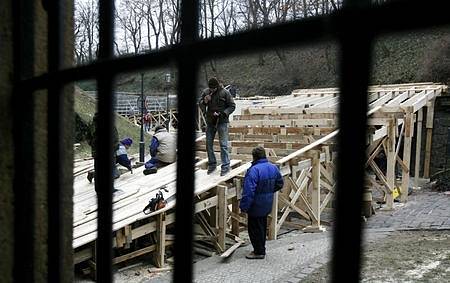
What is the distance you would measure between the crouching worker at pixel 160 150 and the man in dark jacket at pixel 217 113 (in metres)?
1.07

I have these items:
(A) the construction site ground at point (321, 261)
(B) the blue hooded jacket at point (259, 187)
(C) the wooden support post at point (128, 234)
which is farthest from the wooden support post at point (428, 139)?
(C) the wooden support post at point (128, 234)

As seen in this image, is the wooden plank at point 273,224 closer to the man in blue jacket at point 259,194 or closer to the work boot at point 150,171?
the man in blue jacket at point 259,194

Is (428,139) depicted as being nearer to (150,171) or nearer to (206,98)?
(150,171)

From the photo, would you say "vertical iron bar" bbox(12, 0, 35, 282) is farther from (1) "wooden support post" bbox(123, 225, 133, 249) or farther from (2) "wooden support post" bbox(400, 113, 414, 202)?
(2) "wooden support post" bbox(400, 113, 414, 202)

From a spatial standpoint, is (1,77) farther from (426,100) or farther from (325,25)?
(426,100)

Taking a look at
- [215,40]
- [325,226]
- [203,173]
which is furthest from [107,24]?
[325,226]

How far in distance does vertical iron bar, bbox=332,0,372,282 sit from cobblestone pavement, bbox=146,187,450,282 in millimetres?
5277

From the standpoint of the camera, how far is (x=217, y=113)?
7.00m

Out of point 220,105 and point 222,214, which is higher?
point 220,105

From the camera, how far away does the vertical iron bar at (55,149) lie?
113 cm

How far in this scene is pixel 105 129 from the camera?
0.98 metres

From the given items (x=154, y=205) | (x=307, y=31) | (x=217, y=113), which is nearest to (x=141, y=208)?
(x=154, y=205)

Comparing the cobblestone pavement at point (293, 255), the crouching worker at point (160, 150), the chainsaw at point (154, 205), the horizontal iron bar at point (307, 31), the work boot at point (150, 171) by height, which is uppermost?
the horizontal iron bar at point (307, 31)

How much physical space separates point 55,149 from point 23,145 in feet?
0.47
